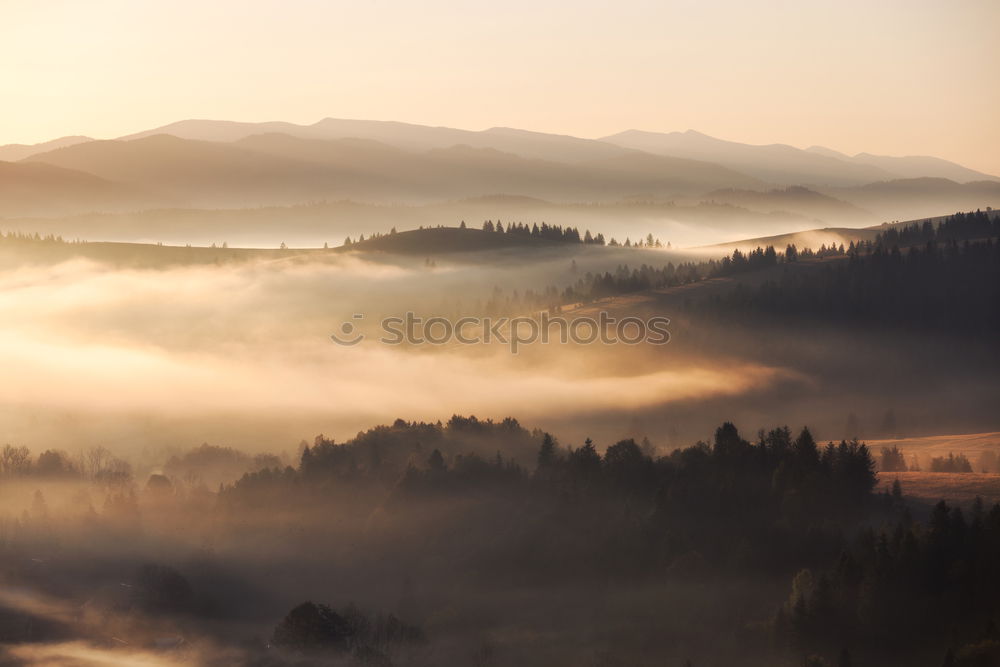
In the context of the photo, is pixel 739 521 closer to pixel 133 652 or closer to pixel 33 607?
pixel 133 652

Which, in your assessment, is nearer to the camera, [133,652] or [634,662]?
[634,662]

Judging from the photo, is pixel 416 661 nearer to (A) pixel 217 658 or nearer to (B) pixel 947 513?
(A) pixel 217 658

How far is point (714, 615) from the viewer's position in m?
162

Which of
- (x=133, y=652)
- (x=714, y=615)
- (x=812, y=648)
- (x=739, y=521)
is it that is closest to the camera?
(x=812, y=648)

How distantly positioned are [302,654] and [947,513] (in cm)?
9305

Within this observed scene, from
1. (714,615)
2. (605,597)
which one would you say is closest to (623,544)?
(605,597)

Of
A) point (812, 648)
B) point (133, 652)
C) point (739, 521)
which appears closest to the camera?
point (812, 648)

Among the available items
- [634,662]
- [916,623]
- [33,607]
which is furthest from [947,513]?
[33,607]

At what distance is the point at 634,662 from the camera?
152875 mm

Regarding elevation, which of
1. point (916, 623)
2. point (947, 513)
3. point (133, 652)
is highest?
point (947, 513)

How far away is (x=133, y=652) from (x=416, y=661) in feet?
148

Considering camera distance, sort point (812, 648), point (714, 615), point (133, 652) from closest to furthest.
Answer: point (812, 648), point (714, 615), point (133, 652)

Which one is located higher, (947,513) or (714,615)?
(947,513)

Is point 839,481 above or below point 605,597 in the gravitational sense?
above
